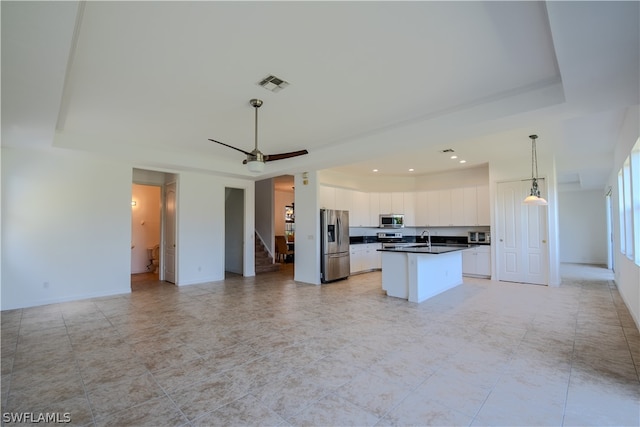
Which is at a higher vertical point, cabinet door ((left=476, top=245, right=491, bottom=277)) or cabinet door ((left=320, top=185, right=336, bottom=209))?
cabinet door ((left=320, top=185, right=336, bottom=209))

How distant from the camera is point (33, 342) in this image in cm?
338

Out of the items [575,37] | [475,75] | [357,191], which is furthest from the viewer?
[357,191]

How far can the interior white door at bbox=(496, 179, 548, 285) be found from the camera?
21.2ft

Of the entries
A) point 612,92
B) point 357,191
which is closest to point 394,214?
point 357,191

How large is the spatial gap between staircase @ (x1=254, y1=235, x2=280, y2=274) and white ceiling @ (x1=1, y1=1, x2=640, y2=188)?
4.56 metres

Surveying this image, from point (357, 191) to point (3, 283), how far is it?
7.44 meters

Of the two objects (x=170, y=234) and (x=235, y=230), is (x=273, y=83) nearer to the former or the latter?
(x=170, y=234)

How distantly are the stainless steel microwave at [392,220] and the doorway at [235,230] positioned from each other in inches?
160

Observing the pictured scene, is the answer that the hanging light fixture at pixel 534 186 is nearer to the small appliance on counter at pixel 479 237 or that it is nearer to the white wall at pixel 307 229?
the small appliance on counter at pixel 479 237

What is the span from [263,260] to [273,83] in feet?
21.5

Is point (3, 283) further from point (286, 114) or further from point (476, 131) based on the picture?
point (476, 131)

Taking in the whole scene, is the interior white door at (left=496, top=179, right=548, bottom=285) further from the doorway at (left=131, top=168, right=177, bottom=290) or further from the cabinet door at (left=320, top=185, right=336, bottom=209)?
the doorway at (left=131, top=168, right=177, bottom=290)

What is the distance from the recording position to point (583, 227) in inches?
413

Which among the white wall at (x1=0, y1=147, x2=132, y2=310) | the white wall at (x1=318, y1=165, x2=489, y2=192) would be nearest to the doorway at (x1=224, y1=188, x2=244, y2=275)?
the white wall at (x1=318, y1=165, x2=489, y2=192)
